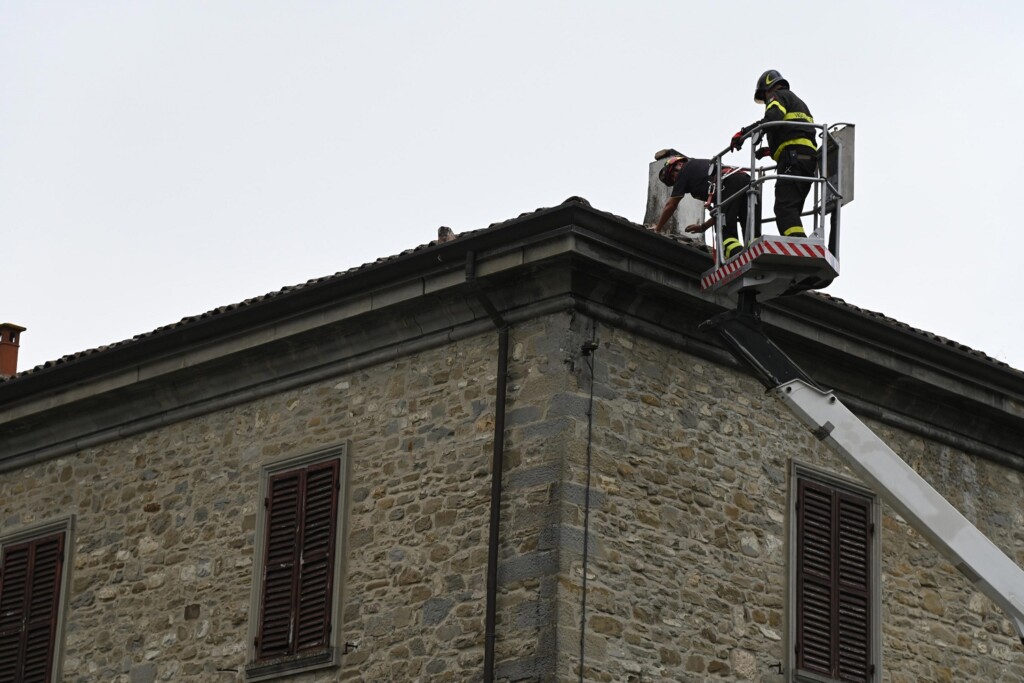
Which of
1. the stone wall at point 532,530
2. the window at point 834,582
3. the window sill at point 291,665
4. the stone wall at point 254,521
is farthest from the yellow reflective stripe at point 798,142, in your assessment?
the window sill at point 291,665

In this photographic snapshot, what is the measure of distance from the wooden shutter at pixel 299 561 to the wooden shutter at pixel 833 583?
3.89 metres

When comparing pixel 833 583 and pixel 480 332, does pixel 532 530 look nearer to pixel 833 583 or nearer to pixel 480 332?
pixel 480 332

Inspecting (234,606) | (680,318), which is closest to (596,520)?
(680,318)

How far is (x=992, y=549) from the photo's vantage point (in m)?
16.0

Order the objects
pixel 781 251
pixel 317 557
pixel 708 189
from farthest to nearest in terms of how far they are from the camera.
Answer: pixel 317 557 < pixel 708 189 < pixel 781 251

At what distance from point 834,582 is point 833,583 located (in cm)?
2

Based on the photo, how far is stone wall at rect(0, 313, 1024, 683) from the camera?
17.2 m

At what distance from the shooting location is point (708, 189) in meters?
18.0

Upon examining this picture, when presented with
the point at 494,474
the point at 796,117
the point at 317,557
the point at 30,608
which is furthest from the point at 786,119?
the point at 30,608

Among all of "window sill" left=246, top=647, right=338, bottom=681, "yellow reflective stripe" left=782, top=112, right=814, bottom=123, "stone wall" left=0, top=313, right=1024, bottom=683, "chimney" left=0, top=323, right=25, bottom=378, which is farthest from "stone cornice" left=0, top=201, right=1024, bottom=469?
"chimney" left=0, top=323, right=25, bottom=378

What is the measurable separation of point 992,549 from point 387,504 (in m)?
4.98

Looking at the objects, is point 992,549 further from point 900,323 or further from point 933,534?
point 900,323

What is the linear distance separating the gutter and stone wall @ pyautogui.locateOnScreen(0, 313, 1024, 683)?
8 centimetres

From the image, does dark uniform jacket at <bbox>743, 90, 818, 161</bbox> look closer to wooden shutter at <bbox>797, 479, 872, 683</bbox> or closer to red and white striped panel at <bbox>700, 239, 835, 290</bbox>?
red and white striped panel at <bbox>700, 239, 835, 290</bbox>
